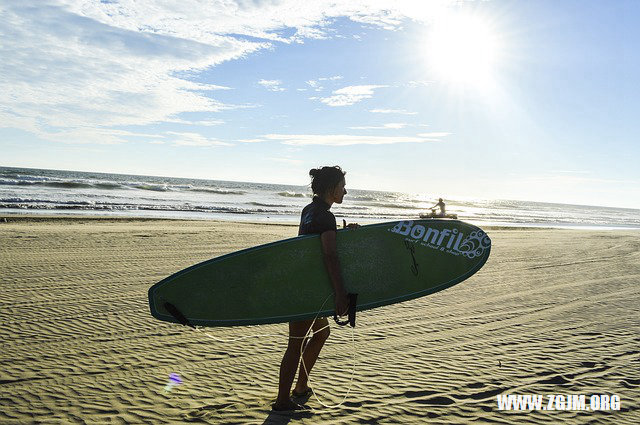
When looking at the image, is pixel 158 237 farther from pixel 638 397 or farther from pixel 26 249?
pixel 638 397

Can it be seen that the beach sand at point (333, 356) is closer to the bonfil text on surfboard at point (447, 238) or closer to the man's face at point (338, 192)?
the bonfil text on surfboard at point (447, 238)

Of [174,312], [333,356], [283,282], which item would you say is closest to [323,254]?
[283,282]

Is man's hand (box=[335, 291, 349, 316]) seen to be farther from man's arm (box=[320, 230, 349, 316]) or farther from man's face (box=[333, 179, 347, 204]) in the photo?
man's face (box=[333, 179, 347, 204])

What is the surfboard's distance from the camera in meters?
3.81

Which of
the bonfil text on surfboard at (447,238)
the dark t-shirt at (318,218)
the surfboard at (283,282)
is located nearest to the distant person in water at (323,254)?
the dark t-shirt at (318,218)

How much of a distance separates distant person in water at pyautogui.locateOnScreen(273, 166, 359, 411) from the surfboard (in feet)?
0.42

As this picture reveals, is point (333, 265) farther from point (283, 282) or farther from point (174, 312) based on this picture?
point (174, 312)

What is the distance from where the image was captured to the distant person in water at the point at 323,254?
331 cm

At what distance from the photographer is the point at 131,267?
31.3ft

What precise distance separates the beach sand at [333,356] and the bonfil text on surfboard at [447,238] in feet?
4.03

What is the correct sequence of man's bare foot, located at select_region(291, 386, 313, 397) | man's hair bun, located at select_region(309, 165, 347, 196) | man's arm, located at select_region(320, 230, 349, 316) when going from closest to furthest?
man's arm, located at select_region(320, 230, 349, 316) < man's hair bun, located at select_region(309, 165, 347, 196) < man's bare foot, located at select_region(291, 386, 313, 397)

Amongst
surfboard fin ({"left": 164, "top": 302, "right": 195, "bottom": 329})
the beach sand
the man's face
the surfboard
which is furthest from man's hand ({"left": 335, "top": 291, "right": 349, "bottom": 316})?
surfboard fin ({"left": 164, "top": 302, "right": 195, "bottom": 329})

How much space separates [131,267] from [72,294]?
2.43 meters

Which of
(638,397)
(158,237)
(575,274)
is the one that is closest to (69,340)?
(638,397)
